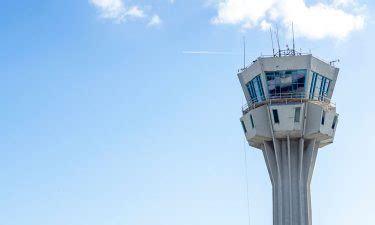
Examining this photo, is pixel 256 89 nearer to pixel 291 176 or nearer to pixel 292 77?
pixel 292 77

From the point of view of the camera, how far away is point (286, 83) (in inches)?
2613

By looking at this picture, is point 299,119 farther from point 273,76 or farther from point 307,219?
point 307,219

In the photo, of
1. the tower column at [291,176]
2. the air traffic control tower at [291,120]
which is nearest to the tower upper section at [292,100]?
the air traffic control tower at [291,120]

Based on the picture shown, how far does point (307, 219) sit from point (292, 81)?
50.7 feet

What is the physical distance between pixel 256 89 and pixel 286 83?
147 inches

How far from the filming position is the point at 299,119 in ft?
214

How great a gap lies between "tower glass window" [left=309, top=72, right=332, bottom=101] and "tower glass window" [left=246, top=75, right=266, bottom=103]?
566 centimetres

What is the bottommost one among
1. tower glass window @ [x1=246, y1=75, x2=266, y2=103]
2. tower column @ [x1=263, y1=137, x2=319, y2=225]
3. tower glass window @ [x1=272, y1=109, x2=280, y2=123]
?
tower column @ [x1=263, y1=137, x2=319, y2=225]

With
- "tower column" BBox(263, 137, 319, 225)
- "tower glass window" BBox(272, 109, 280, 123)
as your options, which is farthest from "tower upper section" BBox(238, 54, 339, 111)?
"tower column" BBox(263, 137, 319, 225)

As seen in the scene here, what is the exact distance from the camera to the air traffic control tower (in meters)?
64.6

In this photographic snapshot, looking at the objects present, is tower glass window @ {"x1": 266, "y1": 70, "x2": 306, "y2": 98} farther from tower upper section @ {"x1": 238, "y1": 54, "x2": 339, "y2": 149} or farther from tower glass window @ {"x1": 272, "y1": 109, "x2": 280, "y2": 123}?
tower glass window @ {"x1": 272, "y1": 109, "x2": 280, "y2": 123}

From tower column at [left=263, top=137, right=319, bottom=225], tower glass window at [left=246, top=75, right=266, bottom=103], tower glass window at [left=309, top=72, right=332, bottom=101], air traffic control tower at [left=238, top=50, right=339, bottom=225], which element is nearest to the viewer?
tower column at [left=263, top=137, right=319, bottom=225]

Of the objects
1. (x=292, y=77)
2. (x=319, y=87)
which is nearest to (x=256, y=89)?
(x=292, y=77)

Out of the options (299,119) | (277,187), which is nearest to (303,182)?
(277,187)
